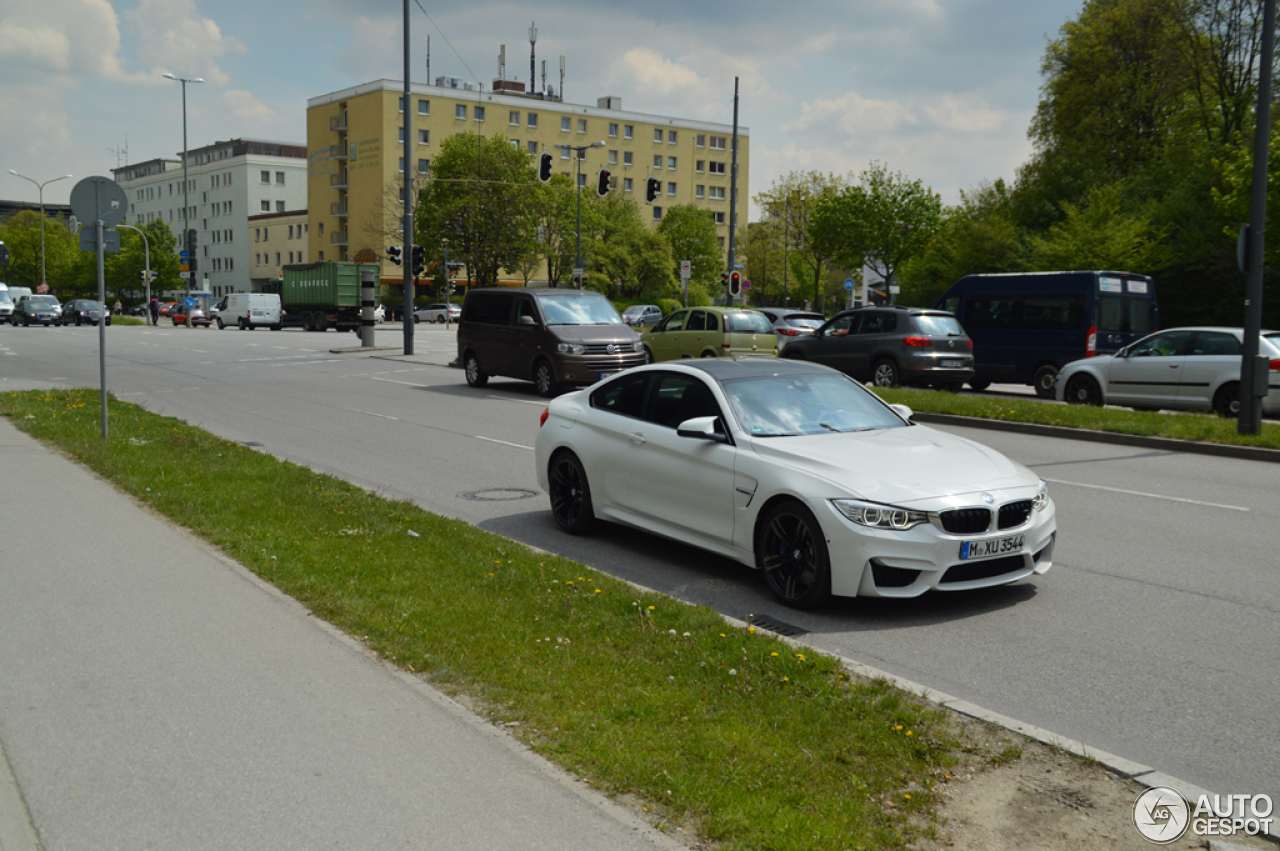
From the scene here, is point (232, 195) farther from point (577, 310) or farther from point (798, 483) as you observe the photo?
point (798, 483)

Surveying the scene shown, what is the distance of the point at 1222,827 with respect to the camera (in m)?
3.64

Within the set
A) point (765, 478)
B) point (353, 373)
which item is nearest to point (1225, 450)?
point (765, 478)

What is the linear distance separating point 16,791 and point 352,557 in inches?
130

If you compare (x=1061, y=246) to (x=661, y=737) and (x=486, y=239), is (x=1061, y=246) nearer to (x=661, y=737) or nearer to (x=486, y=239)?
(x=661, y=737)

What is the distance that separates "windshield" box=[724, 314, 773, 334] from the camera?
23.5m

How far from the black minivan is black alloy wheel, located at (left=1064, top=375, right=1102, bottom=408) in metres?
7.62

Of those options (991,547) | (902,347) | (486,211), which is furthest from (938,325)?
(486,211)

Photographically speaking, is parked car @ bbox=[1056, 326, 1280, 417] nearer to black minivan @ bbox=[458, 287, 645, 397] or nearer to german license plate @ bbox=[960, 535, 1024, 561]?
black minivan @ bbox=[458, 287, 645, 397]

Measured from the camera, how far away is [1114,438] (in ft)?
47.3

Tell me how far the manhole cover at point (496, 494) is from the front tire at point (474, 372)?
12.3 m

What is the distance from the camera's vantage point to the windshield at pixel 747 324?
23469 mm

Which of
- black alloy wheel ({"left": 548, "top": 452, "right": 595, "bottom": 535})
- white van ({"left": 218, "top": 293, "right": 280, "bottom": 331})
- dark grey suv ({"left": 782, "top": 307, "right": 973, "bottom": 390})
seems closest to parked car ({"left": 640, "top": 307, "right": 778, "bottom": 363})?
dark grey suv ({"left": 782, "top": 307, "right": 973, "bottom": 390})

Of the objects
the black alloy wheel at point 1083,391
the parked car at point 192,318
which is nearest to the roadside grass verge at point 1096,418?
the black alloy wheel at point 1083,391

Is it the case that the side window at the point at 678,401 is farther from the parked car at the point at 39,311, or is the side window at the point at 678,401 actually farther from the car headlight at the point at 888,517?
the parked car at the point at 39,311
